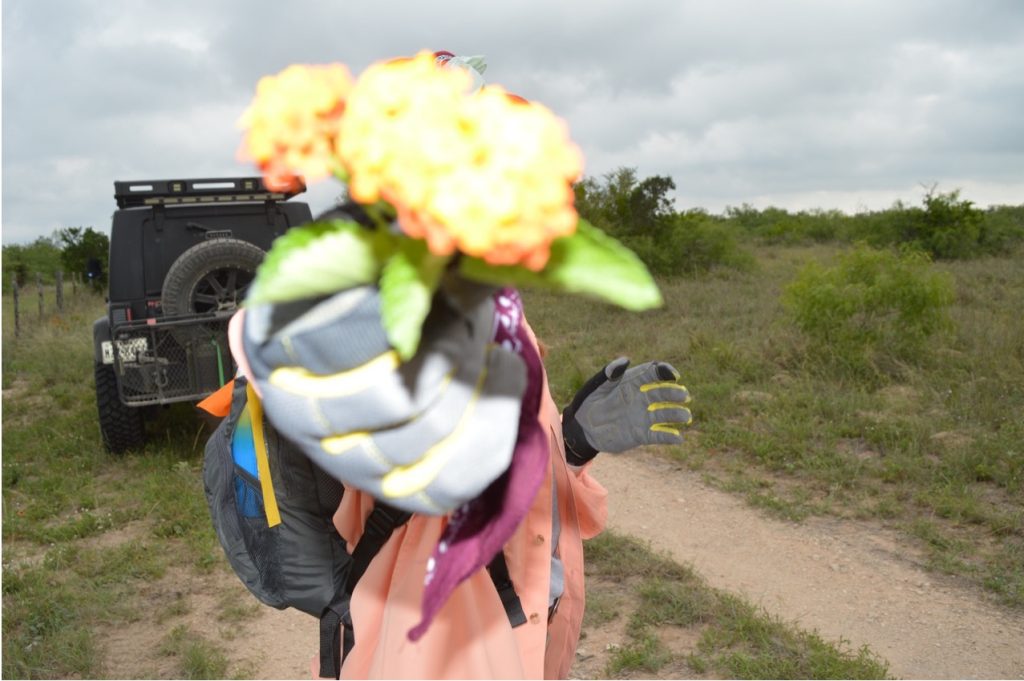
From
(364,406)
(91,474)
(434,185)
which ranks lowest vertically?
(91,474)

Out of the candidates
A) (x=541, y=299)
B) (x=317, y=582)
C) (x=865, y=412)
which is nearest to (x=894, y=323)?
(x=865, y=412)

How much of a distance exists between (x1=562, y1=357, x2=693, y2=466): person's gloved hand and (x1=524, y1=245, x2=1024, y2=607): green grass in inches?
120

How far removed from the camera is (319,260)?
2.94 feet

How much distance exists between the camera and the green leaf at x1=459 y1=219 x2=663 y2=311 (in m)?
0.85

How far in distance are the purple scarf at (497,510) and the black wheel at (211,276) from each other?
15.1 feet

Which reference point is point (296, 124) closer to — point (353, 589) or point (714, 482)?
point (353, 589)

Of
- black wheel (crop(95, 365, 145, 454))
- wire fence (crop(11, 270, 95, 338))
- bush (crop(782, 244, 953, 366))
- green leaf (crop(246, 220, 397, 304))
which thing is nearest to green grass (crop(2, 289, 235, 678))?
black wheel (crop(95, 365, 145, 454))

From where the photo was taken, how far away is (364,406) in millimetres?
975

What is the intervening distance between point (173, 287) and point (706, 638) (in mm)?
4033

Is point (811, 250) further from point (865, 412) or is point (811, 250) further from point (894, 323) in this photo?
point (865, 412)

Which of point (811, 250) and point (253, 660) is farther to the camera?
point (811, 250)

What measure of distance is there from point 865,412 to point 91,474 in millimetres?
5923

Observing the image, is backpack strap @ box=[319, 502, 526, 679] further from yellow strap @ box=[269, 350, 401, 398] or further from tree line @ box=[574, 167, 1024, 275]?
tree line @ box=[574, 167, 1024, 275]

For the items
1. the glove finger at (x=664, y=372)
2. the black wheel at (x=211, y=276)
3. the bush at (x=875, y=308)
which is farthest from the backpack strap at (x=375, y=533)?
the bush at (x=875, y=308)
